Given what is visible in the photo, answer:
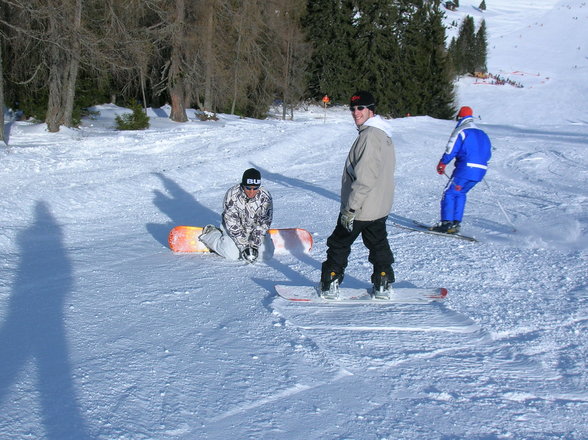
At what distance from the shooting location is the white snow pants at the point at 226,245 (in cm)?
582

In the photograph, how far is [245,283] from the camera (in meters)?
5.02

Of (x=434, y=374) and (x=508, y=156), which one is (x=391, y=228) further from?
(x=508, y=156)

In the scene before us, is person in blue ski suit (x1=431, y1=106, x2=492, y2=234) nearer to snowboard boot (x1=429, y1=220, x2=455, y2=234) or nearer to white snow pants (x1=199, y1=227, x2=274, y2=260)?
snowboard boot (x1=429, y1=220, x2=455, y2=234)

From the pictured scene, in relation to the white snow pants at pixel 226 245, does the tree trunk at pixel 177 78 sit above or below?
above

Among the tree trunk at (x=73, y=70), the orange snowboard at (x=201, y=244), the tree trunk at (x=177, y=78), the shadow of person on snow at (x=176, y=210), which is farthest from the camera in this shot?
the tree trunk at (x=177, y=78)

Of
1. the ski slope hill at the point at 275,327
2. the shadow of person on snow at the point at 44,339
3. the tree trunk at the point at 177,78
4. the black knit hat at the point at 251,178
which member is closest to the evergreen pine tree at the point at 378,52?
the tree trunk at the point at 177,78

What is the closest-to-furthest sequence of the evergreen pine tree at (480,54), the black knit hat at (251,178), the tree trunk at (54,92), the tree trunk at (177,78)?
the black knit hat at (251,178) < the tree trunk at (54,92) < the tree trunk at (177,78) < the evergreen pine tree at (480,54)

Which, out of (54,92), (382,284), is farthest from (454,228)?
(54,92)

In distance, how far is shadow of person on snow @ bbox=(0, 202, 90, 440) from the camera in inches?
110

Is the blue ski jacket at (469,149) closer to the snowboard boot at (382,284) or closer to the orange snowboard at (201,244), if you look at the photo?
the orange snowboard at (201,244)

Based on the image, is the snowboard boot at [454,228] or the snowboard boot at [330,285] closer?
the snowboard boot at [330,285]

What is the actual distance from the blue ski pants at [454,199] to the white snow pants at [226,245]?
2.49 meters

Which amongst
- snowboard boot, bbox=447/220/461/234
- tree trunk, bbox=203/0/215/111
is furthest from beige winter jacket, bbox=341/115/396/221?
tree trunk, bbox=203/0/215/111

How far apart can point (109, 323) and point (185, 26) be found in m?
18.7
